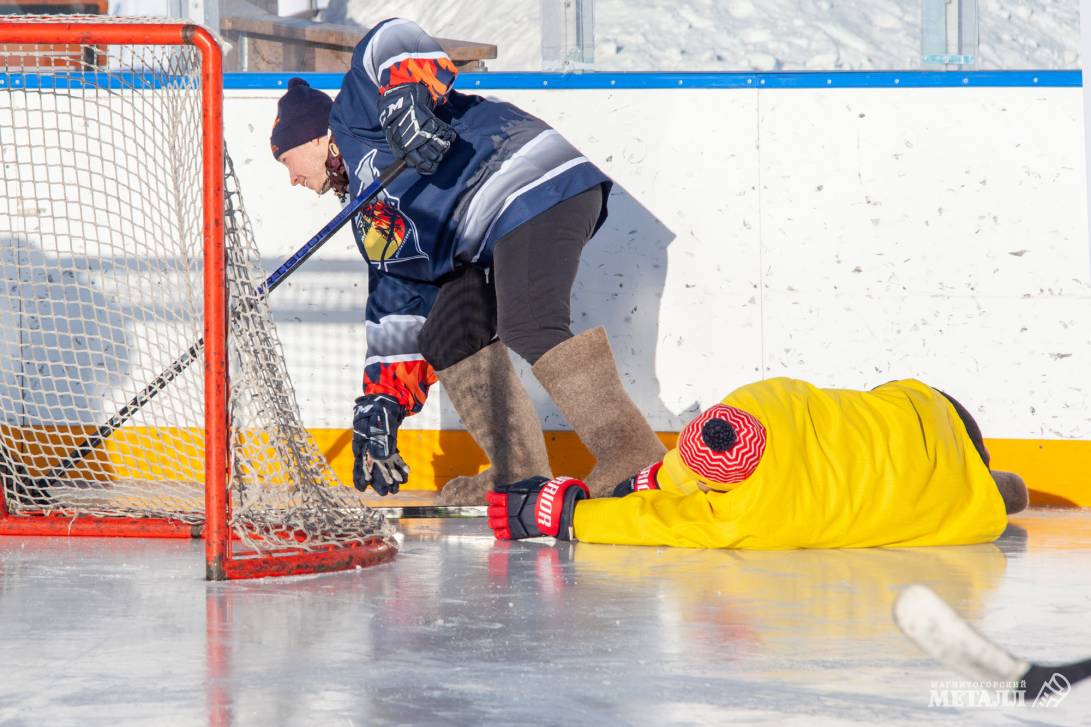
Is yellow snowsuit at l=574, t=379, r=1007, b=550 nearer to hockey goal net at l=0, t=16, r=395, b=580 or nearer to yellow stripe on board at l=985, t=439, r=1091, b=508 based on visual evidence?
hockey goal net at l=0, t=16, r=395, b=580

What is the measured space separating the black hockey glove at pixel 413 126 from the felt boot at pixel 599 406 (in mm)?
459

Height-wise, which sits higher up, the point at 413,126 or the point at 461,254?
the point at 413,126

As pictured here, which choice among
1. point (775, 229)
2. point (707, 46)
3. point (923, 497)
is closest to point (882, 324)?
point (775, 229)

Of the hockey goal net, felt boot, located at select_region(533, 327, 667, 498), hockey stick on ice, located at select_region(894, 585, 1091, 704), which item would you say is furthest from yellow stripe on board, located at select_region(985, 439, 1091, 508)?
hockey stick on ice, located at select_region(894, 585, 1091, 704)

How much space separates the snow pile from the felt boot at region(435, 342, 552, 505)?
3.13 m

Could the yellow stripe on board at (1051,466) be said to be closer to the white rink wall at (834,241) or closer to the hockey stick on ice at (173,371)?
the white rink wall at (834,241)

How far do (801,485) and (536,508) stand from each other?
0.51m

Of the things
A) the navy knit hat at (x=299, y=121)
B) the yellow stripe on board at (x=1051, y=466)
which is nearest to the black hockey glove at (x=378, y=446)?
the navy knit hat at (x=299, y=121)

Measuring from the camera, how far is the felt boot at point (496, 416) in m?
3.13

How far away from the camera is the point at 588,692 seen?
5.04 ft

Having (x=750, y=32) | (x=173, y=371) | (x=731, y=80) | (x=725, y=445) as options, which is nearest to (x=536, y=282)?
(x=725, y=445)

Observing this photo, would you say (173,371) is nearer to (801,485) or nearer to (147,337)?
(147,337)

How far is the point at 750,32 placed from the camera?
646 centimetres

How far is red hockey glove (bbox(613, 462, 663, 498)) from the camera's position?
8.80ft
